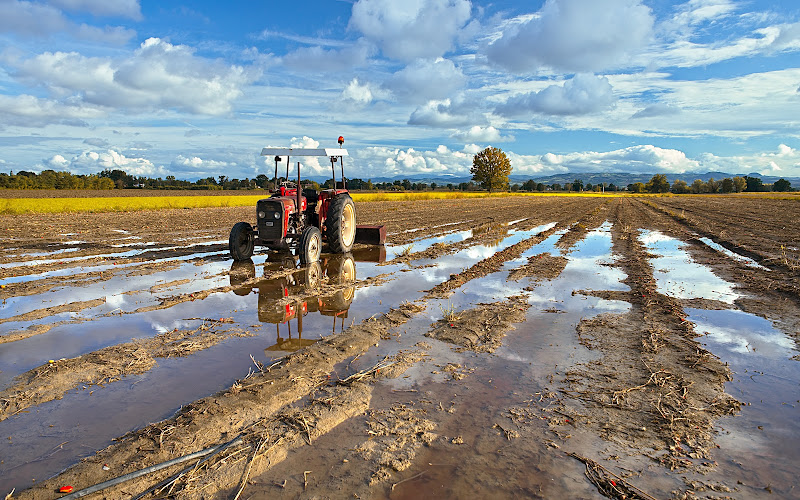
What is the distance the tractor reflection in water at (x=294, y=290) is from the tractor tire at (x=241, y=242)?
22 cm

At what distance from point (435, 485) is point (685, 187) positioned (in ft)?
423

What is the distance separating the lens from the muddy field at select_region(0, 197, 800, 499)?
9.17 feet

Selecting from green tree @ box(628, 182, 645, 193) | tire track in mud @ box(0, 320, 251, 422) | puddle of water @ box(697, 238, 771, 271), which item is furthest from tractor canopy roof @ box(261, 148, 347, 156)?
green tree @ box(628, 182, 645, 193)

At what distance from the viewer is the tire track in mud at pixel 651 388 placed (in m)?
3.21

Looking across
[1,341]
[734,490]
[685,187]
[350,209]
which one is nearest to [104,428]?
[1,341]

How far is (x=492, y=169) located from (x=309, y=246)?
74.7 m

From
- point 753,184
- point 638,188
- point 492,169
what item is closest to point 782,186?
point 753,184

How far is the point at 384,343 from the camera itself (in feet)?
16.7

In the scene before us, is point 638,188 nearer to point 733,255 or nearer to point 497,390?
point 733,255

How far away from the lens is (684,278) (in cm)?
872

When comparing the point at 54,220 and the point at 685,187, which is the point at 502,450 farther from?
the point at 685,187

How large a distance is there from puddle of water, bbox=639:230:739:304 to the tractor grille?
712 cm

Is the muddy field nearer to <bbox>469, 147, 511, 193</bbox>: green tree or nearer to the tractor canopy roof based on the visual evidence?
the tractor canopy roof

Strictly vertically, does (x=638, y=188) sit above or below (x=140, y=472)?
above
